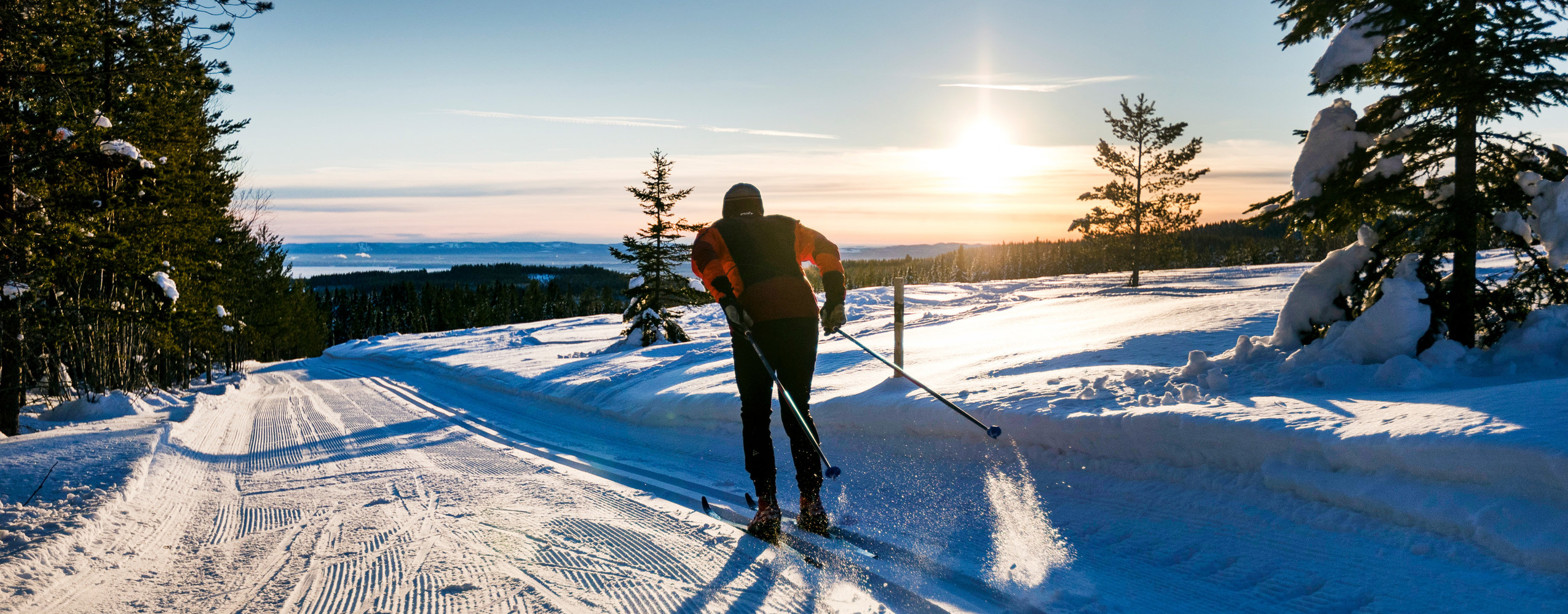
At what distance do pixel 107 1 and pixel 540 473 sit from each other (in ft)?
36.2

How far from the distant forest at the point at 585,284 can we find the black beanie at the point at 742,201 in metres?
37.4

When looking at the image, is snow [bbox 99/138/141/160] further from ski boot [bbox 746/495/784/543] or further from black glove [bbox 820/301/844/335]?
ski boot [bbox 746/495/784/543]

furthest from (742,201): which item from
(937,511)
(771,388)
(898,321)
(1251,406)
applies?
(898,321)

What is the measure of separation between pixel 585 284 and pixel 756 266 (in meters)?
155

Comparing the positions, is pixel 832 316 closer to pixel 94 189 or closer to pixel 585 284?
pixel 94 189

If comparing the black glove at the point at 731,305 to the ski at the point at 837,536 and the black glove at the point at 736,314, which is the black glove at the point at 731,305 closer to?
the black glove at the point at 736,314

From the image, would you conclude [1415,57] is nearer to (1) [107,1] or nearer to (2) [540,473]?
(2) [540,473]

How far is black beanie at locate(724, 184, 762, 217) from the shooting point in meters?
4.39

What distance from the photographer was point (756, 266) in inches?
168

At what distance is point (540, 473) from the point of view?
18.9 feet

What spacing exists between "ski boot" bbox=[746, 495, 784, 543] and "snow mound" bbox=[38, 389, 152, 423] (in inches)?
391

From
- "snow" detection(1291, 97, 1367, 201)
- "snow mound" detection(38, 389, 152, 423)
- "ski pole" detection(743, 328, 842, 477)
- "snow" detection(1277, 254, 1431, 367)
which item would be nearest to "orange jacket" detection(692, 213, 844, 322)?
"ski pole" detection(743, 328, 842, 477)

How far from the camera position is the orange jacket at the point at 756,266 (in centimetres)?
423

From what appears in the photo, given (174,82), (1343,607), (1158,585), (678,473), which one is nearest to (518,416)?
(678,473)
